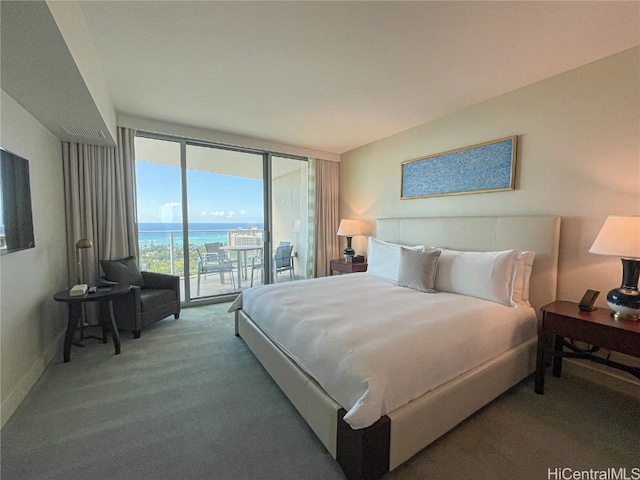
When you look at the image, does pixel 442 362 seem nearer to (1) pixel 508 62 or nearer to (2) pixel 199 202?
(1) pixel 508 62

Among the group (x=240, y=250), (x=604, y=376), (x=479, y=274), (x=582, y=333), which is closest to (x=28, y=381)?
(x=240, y=250)

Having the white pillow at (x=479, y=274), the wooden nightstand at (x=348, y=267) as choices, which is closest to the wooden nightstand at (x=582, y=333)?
the white pillow at (x=479, y=274)

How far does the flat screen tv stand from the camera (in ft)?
5.93

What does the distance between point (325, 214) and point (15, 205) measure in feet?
12.7

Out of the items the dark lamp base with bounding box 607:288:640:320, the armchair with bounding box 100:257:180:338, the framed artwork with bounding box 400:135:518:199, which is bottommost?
the armchair with bounding box 100:257:180:338

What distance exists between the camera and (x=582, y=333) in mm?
1882

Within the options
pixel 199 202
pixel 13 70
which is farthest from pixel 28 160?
pixel 199 202

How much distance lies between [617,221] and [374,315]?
1.75 metres

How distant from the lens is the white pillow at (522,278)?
2.39m

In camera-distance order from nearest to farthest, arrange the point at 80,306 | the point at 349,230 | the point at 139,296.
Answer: the point at 80,306 → the point at 139,296 → the point at 349,230

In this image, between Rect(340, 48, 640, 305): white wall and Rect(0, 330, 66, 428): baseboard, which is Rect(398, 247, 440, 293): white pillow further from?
Rect(0, 330, 66, 428): baseboard

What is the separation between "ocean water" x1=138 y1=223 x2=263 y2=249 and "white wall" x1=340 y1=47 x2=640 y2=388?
3.44 m

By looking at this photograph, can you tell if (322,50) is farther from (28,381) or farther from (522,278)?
(28,381)

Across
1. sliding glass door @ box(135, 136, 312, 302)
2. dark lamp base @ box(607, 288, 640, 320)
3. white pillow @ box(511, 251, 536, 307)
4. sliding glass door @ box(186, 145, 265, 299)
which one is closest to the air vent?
sliding glass door @ box(135, 136, 312, 302)
